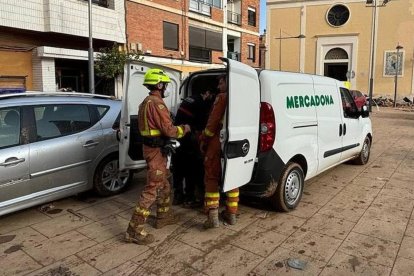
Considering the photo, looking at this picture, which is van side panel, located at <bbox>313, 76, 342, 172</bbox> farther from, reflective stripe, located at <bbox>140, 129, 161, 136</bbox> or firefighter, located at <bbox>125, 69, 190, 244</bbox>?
reflective stripe, located at <bbox>140, 129, 161, 136</bbox>

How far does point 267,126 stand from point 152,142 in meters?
1.39

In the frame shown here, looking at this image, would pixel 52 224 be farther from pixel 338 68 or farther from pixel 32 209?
pixel 338 68

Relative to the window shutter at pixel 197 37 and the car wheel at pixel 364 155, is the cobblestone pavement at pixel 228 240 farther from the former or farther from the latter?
the window shutter at pixel 197 37

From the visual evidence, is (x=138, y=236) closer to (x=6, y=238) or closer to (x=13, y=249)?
(x=13, y=249)

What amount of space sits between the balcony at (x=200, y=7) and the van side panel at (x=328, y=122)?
19355 mm

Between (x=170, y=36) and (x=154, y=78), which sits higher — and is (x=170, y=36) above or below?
above

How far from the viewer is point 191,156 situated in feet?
16.9

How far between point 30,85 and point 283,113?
13.3 meters

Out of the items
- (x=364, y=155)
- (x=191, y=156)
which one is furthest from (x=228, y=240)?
(x=364, y=155)

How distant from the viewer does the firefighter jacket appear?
4.00 m

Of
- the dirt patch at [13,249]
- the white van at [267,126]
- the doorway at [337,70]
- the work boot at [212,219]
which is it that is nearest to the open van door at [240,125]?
the white van at [267,126]

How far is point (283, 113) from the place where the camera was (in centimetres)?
465

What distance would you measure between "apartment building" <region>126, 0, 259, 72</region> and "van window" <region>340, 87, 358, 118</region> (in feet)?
40.6

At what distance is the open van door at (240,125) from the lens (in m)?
4.00
